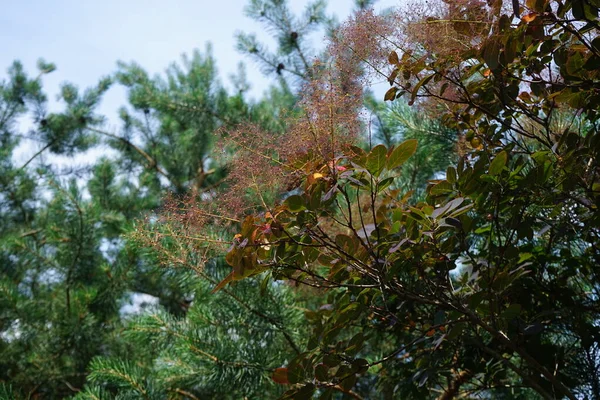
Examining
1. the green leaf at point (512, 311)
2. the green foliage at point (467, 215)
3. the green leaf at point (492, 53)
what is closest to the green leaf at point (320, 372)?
the green foliage at point (467, 215)

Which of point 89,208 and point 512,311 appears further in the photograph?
point 89,208

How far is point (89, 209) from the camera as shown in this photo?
7.82 ft

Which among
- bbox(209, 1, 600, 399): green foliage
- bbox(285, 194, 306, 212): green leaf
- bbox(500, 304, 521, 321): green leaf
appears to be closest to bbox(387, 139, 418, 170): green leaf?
bbox(209, 1, 600, 399): green foliage

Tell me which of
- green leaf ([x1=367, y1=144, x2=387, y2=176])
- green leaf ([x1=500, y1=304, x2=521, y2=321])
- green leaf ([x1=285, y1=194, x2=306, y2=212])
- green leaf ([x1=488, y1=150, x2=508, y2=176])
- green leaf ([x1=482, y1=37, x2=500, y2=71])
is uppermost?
green leaf ([x1=482, y1=37, x2=500, y2=71])

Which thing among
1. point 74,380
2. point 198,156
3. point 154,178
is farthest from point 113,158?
point 74,380

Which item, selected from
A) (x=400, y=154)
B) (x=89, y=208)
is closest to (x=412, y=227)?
(x=400, y=154)

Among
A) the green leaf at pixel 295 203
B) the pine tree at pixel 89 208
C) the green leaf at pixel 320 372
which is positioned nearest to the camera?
the green leaf at pixel 295 203

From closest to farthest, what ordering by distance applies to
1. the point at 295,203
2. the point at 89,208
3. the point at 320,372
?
the point at 295,203 < the point at 320,372 < the point at 89,208

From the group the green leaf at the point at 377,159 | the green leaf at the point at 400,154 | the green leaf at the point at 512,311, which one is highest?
the green leaf at the point at 400,154

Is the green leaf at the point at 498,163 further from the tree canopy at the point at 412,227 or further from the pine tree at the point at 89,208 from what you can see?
the pine tree at the point at 89,208

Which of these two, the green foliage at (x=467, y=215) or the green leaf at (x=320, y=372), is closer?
the green foliage at (x=467, y=215)

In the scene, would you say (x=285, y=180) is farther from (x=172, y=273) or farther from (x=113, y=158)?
(x=113, y=158)

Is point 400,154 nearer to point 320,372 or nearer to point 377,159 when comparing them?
point 377,159

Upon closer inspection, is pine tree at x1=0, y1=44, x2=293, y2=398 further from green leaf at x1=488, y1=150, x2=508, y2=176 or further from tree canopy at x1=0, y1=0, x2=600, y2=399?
green leaf at x1=488, y1=150, x2=508, y2=176
